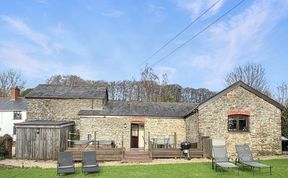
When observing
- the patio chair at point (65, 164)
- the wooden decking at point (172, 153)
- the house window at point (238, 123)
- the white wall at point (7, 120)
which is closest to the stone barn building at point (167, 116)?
the house window at point (238, 123)

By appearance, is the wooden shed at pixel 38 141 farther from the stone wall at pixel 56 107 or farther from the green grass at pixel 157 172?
the stone wall at pixel 56 107

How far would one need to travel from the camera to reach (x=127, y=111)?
25.5 meters

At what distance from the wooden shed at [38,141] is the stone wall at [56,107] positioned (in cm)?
672

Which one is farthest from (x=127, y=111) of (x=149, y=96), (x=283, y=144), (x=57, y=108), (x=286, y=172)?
(x=149, y=96)

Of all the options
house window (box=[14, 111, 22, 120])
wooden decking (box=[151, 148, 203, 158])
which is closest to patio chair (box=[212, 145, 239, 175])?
wooden decking (box=[151, 148, 203, 158])

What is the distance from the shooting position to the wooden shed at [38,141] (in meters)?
19.9

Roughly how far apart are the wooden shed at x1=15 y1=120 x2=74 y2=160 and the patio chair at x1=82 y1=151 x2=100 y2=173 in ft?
19.3

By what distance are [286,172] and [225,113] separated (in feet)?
25.6

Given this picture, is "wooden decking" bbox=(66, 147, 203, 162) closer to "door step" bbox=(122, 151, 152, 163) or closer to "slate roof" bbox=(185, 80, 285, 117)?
"door step" bbox=(122, 151, 152, 163)

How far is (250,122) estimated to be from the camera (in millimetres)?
21453

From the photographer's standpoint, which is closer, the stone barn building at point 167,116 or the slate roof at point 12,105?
the stone barn building at point 167,116

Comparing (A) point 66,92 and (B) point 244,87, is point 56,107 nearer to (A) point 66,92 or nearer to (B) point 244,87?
(A) point 66,92

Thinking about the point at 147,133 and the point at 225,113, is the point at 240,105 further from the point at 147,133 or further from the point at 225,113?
the point at 147,133

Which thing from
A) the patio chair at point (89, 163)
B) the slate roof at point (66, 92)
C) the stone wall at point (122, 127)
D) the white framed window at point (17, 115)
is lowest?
the patio chair at point (89, 163)
